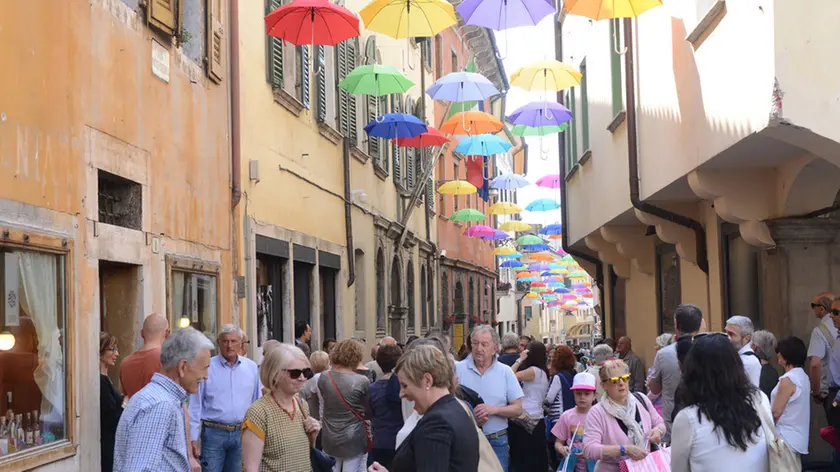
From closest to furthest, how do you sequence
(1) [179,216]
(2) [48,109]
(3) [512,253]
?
(2) [48,109] < (1) [179,216] < (3) [512,253]

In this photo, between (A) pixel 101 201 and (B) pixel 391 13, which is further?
(B) pixel 391 13

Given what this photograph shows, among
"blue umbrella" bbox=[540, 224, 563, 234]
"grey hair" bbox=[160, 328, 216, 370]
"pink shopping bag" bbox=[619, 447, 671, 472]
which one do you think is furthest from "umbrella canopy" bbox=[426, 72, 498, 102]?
"blue umbrella" bbox=[540, 224, 563, 234]

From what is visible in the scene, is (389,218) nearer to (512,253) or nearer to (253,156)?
(253,156)

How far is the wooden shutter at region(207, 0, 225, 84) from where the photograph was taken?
11664 millimetres

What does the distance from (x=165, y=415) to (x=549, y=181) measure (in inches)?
880

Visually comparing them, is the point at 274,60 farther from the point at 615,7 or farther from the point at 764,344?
the point at 764,344

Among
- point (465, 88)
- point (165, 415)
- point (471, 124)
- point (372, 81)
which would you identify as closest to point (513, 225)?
point (471, 124)

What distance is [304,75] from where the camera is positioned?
1609 cm

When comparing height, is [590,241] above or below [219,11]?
below

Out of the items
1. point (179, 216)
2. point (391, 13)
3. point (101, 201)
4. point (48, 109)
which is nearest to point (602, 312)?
point (391, 13)

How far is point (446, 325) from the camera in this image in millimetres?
32156

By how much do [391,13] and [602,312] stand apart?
12.0m

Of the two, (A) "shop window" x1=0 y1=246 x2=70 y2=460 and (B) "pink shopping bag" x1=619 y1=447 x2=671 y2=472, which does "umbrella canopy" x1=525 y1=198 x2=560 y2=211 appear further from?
(B) "pink shopping bag" x1=619 y1=447 x2=671 y2=472

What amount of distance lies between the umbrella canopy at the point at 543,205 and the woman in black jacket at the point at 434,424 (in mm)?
26364
